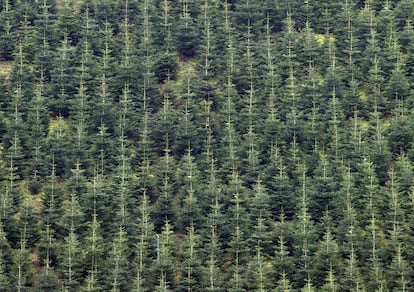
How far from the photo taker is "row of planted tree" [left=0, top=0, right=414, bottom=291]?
4306 cm

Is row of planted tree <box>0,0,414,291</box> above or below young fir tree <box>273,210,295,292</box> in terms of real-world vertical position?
above

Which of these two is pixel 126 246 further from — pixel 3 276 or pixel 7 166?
pixel 7 166

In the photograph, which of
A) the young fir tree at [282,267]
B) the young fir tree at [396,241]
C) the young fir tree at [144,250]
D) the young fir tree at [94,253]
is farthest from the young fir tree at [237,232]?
the young fir tree at [396,241]

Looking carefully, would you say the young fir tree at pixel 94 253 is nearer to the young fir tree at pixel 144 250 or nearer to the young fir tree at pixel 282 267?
the young fir tree at pixel 144 250

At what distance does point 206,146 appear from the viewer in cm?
5056

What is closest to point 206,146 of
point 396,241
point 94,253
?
point 94,253

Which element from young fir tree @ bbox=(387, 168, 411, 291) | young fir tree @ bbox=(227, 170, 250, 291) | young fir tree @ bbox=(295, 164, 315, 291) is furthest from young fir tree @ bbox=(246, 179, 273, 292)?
young fir tree @ bbox=(387, 168, 411, 291)

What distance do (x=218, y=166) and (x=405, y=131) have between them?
470 inches

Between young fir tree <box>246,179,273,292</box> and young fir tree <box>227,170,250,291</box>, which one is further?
young fir tree <box>227,170,250,291</box>

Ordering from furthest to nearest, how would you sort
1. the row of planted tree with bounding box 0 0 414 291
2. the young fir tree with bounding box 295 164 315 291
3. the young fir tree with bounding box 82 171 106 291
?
the row of planted tree with bounding box 0 0 414 291
the young fir tree with bounding box 295 164 315 291
the young fir tree with bounding box 82 171 106 291

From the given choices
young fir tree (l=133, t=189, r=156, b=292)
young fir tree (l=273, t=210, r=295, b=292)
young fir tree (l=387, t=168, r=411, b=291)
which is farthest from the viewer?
young fir tree (l=133, t=189, r=156, b=292)

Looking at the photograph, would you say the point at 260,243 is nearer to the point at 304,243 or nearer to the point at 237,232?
the point at 237,232

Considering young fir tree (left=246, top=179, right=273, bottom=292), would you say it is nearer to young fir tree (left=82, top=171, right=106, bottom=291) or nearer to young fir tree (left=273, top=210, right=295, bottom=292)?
young fir tree (left=273, top=210, right=295, bottom=292)

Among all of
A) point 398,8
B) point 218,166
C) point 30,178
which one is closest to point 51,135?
point 30,178
